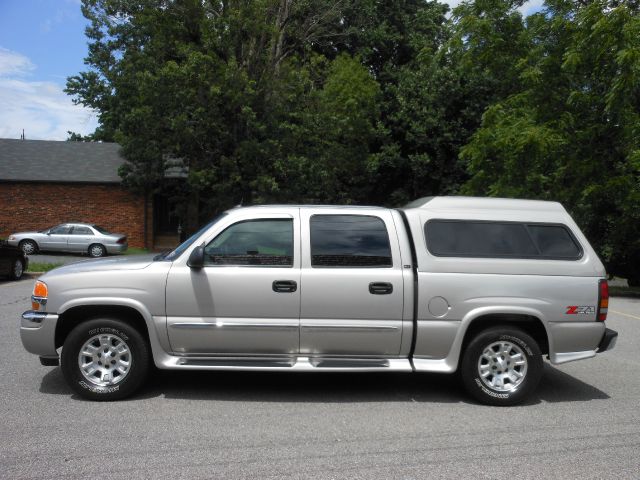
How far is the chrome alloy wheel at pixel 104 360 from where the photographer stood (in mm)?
5625

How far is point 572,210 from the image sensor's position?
59.4 feet

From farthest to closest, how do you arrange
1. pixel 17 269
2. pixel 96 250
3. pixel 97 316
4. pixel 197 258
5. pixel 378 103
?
pixel 378 103
pixel 96 250
pixel 17 269
pixel 97 316
pixel 197 258

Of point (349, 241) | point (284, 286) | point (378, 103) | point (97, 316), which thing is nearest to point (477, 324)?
point (349, 241)

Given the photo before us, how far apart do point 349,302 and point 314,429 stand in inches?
46.9

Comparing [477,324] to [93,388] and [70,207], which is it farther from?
[70,207]

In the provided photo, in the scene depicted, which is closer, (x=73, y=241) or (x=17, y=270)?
(x=17, y=270)

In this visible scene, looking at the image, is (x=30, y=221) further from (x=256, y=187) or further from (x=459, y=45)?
(x=459, y=45)

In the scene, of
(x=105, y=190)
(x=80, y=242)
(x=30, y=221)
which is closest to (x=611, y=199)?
(x=80, y=242)

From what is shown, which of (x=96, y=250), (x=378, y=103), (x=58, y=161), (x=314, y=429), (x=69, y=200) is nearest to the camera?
(x=314, y=429)

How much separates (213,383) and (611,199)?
48.1 feet

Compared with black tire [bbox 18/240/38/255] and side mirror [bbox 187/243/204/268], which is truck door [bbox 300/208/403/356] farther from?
black tire [bbox 18/240/38/255]

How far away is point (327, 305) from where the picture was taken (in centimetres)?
561

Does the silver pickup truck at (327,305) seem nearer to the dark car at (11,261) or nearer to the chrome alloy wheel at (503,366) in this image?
the chrome alloy wheel at (503,366)

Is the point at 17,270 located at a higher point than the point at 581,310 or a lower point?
higher
